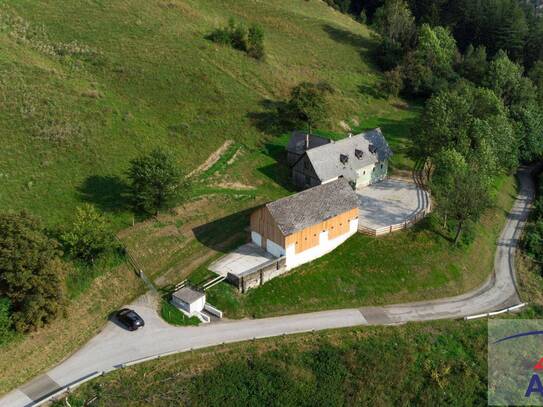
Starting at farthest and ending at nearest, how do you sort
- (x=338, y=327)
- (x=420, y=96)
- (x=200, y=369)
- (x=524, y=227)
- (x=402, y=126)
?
(x=420, y=96) → (x=402, y=126) → (x=524, y=227) → (x=338, y=327) → (x=200, y=369)

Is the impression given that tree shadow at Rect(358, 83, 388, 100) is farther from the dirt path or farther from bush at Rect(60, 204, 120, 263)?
bush at Rect(60, 204, 120, 263)

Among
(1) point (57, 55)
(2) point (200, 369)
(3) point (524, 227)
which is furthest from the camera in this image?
(1) point (57, 55)

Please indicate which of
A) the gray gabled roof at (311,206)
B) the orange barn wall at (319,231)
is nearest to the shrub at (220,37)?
the gray gabled roof at (311,206)

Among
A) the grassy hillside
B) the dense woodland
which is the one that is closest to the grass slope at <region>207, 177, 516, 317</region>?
the dense woodland

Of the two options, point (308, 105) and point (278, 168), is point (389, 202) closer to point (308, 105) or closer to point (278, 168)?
point (278, 168)

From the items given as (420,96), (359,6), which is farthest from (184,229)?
(359,6)

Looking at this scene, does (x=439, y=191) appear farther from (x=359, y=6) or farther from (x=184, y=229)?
(x=359, y=6)
